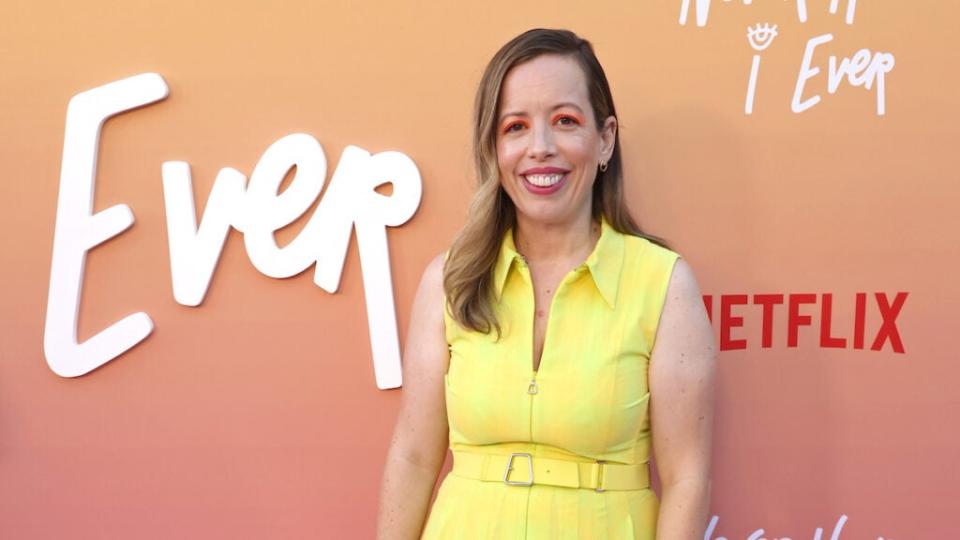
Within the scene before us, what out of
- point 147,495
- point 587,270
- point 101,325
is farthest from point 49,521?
point 587,270

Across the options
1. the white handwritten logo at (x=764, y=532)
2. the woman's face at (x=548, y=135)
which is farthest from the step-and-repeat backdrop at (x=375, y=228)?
the woman's face at (x=548, y=135)

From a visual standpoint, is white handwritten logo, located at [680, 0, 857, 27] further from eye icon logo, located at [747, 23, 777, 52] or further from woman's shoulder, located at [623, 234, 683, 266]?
woman's shoulder, located at [623, 234, 683, 266]

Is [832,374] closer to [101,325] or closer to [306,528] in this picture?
[306,528]

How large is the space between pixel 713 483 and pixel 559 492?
1.78 feet

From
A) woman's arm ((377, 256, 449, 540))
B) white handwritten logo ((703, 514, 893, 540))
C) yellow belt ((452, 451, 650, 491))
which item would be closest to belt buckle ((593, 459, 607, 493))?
yellow belt ((452, 451, 650, 491))

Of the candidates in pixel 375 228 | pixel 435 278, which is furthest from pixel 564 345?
pixel 375 228

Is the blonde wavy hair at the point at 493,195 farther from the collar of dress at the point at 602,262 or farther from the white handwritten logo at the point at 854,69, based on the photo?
the white handwritten logo at the point at 854,69

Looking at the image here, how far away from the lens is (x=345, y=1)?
1.93 m

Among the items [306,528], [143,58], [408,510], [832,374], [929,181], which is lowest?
[306,528]

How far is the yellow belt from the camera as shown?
5.01 feet

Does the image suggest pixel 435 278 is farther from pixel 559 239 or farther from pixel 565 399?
pixel 565 399

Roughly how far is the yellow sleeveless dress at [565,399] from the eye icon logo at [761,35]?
55 cm

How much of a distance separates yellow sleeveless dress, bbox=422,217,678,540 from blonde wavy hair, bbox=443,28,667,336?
3 centimetres

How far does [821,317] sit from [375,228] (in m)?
0.87
